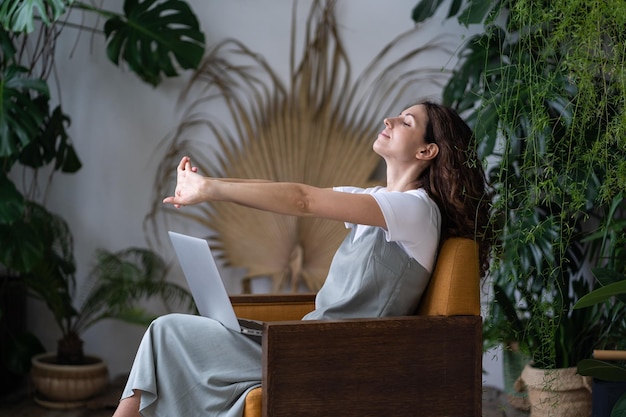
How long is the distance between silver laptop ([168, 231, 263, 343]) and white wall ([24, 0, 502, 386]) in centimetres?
184

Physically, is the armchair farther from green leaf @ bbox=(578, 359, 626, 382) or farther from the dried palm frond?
the dried palm frond

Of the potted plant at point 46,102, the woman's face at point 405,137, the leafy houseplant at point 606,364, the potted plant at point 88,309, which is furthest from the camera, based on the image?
the potted plant at point 88,309

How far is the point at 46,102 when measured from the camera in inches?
147

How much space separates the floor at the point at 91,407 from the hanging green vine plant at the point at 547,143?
1.09ft

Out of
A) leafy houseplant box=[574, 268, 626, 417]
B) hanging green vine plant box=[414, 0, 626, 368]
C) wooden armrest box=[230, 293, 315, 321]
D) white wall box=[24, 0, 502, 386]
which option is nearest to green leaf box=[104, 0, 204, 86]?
white wall box=[24, 0, 502, 386]

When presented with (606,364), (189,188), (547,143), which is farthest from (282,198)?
(606,364)

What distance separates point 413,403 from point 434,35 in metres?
2.37

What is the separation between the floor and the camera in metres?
3.52

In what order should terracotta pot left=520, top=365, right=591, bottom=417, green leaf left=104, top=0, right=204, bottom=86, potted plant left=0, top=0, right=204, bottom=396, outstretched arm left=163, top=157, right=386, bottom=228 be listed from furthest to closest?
green leaf left=104, top=0, right=204, bottom=86 → potted plant left=0, top=0, right=204, bottom=396 → terracotta pot left=520, top=365, right=591, bottom=417 → outstretched arm left=163, top=157, right=386, bottom=228

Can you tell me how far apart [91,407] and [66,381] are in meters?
0.16

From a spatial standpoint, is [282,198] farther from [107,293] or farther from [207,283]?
[107,293]

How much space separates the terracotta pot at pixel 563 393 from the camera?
3.11 metres

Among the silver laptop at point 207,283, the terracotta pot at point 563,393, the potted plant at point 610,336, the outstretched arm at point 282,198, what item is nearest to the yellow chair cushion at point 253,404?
the silver laptop at point 207,283

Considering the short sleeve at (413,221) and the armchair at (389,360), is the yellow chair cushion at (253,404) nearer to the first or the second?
the armchair at (389,360)
